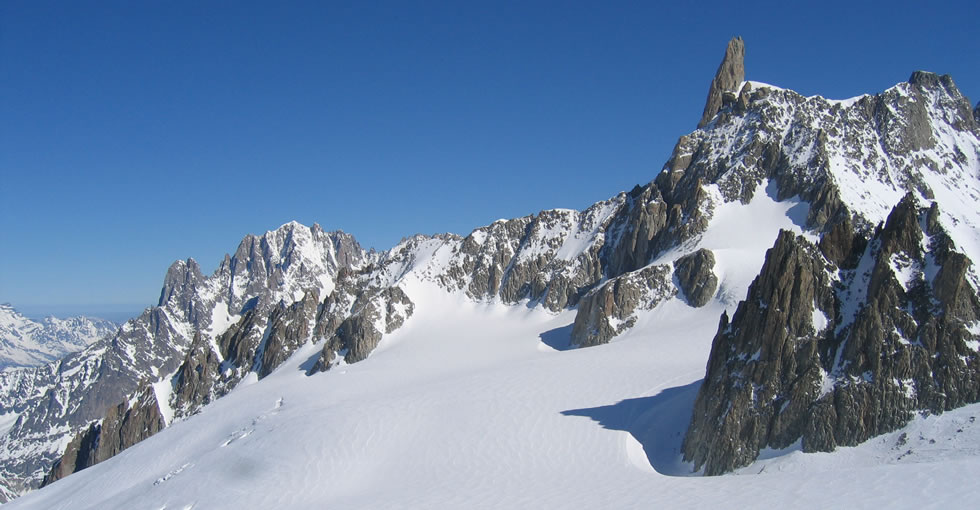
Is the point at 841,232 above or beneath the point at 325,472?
above

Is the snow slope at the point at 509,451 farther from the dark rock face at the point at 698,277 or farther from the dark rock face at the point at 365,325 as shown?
the dark rock face at the point at 365,325

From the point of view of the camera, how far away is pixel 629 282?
68.1 meters

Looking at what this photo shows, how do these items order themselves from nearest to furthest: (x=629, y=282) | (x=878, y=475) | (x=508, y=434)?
(x=878, y=475) → (x=508, y=434) → (x=629, y=282)

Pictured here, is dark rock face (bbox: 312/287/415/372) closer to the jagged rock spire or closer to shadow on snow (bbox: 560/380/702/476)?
shadow on snow (bbox: 560/380/702/476)

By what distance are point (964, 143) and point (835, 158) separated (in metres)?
31.4

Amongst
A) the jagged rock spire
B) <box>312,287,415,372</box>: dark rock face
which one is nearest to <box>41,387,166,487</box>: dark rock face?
<box>312,287,415,372</box>: dark rock face

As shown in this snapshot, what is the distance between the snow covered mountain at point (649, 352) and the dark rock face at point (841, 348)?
0.29ft

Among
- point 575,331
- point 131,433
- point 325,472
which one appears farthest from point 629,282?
point 131,433

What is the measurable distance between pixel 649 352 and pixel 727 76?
6940 centimetres

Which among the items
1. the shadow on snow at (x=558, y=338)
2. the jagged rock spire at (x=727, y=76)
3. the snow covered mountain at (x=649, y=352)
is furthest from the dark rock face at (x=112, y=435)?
the jagged rock spire at (x=727, y=76)

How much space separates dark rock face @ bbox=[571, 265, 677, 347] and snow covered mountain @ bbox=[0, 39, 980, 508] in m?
0.32

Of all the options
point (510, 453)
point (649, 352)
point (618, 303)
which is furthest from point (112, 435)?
point (649, 352)

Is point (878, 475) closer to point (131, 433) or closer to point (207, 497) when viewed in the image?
point (207, 497)

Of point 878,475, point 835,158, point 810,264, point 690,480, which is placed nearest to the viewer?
point 878,475
